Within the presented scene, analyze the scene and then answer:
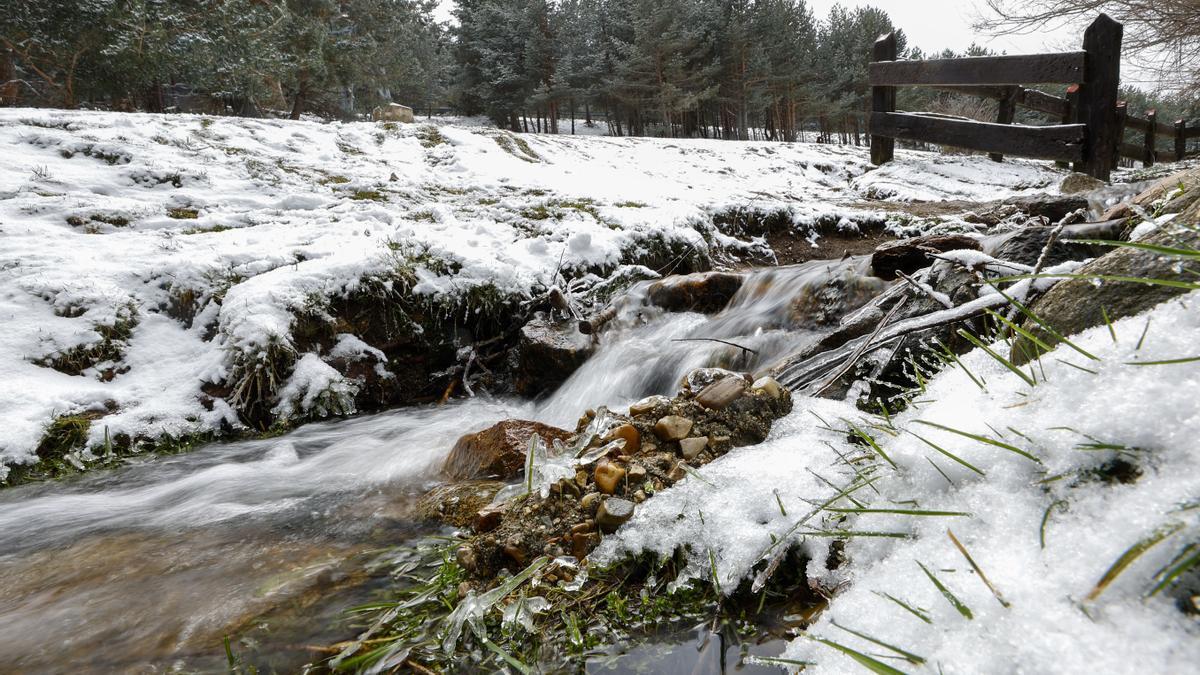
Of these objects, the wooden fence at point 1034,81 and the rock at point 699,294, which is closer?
the rock at point 699,294

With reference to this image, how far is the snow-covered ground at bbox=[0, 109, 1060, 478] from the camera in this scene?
3.18 metres

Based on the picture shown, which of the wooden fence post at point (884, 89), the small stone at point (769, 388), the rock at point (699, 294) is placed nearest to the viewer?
the small stone at point (769, 388)

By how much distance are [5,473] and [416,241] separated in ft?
8.47

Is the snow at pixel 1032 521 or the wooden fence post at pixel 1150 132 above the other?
the wooden fence post at pixel 1150 132

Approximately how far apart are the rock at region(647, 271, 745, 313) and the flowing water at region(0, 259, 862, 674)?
0.99 feet

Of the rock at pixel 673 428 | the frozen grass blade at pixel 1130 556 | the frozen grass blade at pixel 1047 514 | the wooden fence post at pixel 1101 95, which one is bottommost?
the rock at pixel 673 428

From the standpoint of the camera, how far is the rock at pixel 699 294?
4137 millimetres

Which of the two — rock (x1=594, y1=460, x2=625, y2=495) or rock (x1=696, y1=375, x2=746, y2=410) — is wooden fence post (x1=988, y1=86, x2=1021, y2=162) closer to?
rock (x1=696, y1=375, x2=746, y2=410)

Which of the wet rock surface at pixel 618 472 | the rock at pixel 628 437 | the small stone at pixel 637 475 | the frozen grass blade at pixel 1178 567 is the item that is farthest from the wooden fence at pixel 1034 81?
the frozen grass blade at pixel 1178 567

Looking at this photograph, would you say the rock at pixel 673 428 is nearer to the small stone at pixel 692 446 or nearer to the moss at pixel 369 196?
the small stone at pixel 692 446

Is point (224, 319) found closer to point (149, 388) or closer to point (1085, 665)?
point (149, 388)

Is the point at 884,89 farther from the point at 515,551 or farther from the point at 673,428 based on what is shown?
the point at 515,551

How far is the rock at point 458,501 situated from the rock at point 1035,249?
7.57 feet

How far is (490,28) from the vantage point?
3347 centimetres
